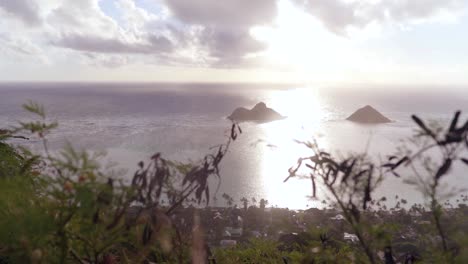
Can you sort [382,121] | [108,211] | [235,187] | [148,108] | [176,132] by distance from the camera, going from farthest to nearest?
[148,108], [382,121], [176,132], [235,187], [108,211]

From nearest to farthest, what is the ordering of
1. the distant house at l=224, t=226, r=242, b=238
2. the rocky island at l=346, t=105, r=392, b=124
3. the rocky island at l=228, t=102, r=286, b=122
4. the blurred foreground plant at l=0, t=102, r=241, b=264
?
the blurred foreground plant at l=0, t=102, r=241, b=264 → the distant house at l=224, t=226, r=242, b=238 → the rocky island at l=346, t=105, r=392, b=124 → the rocky island at l=228, t=102, r=286, b=122

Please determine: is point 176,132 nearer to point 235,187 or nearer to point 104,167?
point 235,187

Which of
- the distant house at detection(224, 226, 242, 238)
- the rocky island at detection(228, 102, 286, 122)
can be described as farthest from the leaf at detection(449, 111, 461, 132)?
the rocky island at detection(228, 102, 286, 122)

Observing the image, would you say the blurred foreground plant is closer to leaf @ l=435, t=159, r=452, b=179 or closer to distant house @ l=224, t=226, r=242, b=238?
leaf @ l=435, t=159, r=452, b=179

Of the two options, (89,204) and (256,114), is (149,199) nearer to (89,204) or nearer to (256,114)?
(89,204)

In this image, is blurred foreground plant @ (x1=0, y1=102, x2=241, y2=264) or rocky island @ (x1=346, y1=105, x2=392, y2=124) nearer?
blurred foreground plant @ (x1=0, y1=102, x2=241, y2=264)

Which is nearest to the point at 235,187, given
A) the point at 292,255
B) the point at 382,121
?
the point at 292,255

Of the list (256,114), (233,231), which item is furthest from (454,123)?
(256,114)

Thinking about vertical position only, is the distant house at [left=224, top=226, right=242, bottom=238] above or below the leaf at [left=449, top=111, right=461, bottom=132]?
below
